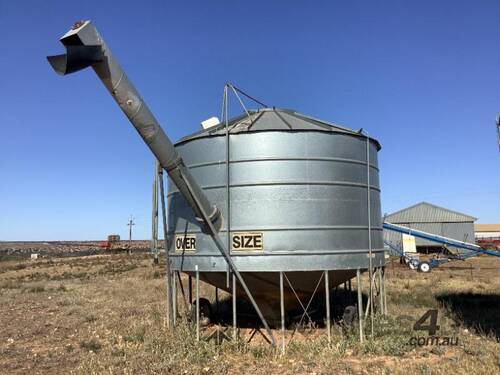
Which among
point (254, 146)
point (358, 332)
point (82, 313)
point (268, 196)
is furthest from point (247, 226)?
point (82, 313)

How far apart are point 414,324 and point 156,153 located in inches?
332

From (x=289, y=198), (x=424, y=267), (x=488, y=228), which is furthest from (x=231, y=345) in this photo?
(x=488, y=228)

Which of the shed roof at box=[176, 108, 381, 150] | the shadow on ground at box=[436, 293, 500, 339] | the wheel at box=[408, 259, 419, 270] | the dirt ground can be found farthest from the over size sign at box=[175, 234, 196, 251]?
the wheel at box=[408, 259, 419, 270]

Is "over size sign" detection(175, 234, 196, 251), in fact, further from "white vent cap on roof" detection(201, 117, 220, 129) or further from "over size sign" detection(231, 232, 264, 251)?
"white vent cap on roof" detection(201, 117, 220, 129)

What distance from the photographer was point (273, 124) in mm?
11742

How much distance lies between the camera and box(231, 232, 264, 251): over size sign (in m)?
10.7

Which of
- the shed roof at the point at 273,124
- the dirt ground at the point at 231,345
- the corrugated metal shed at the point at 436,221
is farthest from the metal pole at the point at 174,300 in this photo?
the corrugated metal shed at the point at 436,221

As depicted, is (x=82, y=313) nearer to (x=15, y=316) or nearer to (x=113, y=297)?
(x=15, y=316)

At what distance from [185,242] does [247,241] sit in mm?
1977

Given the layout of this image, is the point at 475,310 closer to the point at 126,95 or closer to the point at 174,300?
the point at 174,300

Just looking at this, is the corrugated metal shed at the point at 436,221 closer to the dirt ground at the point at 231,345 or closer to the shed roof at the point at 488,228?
the dirt ground at the point at 231,345

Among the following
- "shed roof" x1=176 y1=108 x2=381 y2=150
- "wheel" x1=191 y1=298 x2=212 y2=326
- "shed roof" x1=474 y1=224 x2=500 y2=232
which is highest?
"shed roof" x1=176 y1=108 x2=381 y2=150

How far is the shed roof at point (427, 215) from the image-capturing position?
177ft

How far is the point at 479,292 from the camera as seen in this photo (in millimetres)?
19328
